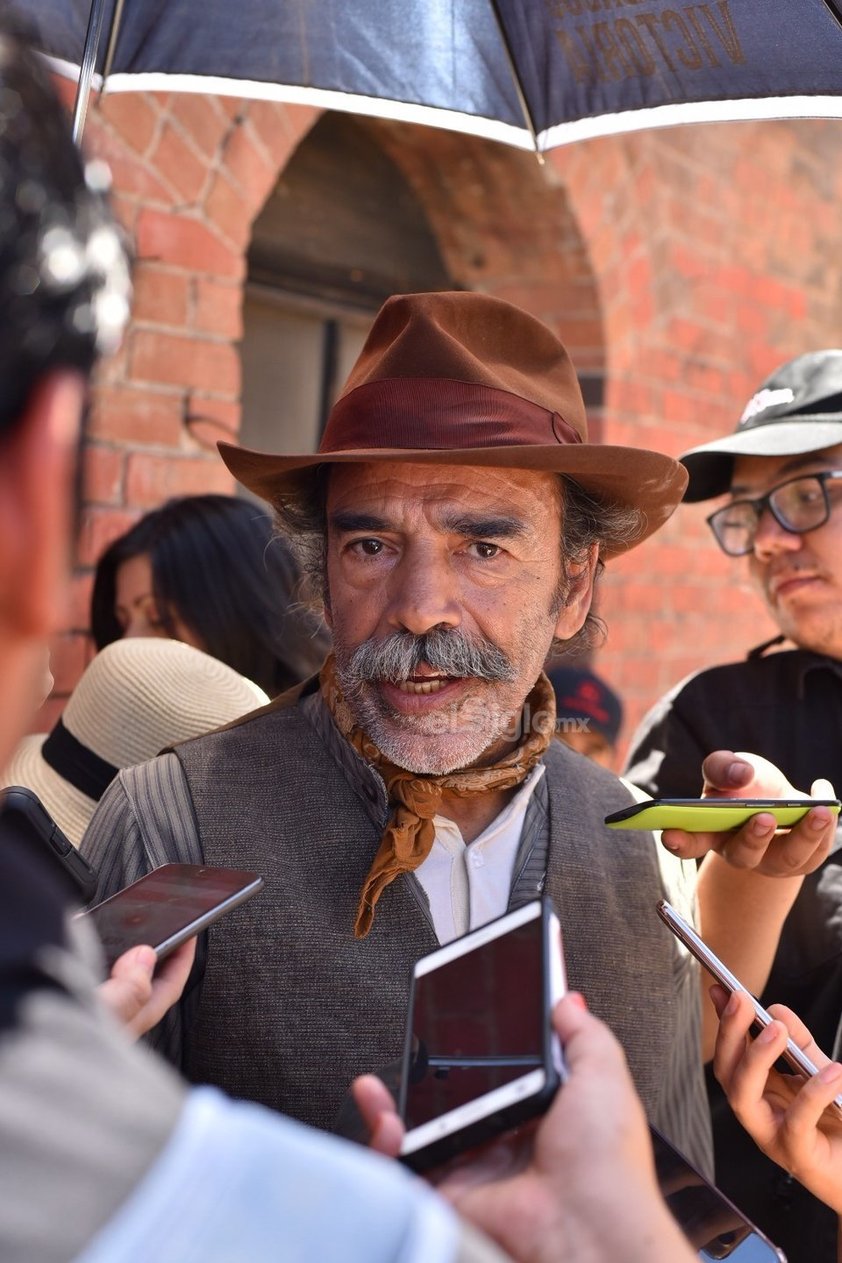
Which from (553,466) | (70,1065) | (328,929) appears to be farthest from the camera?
(553,466)

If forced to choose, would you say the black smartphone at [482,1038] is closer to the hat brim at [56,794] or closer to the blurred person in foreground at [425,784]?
the blurred person in foreground at [425,784]

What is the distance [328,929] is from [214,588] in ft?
3.86

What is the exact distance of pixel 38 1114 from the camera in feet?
1.91

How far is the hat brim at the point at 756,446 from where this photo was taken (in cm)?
242

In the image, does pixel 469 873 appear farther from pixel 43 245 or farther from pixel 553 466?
pixel 43 245

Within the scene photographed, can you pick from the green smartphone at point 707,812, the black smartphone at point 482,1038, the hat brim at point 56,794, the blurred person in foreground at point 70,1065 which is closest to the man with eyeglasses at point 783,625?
the green smartphone at point 707,812

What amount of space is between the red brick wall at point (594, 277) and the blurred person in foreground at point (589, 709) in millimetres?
762

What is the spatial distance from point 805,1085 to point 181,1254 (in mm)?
979

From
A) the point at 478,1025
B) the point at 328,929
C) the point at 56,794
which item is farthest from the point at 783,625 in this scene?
the point at 478,1025

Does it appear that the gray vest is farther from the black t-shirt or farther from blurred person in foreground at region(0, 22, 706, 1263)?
blurred person in foreground at region(0, 22, 706, 1263)

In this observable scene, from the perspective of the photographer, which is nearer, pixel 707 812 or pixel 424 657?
pixel 707 812

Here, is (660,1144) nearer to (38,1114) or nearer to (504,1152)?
(504,1152)

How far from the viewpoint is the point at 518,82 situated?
2.29 m

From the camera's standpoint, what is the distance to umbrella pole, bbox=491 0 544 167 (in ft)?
7.27
